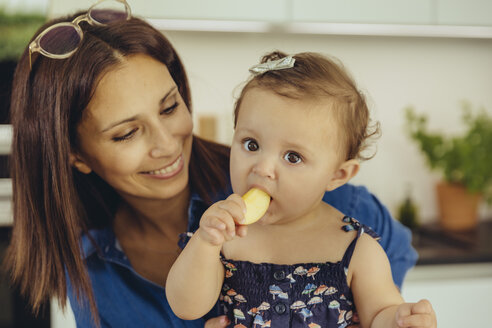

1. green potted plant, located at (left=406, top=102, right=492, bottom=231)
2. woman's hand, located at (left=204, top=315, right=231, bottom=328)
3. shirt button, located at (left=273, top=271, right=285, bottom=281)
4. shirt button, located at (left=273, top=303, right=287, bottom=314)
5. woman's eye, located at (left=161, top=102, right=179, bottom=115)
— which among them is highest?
woman's eye, located at (left=161, top=102, right=179, bottom=115)

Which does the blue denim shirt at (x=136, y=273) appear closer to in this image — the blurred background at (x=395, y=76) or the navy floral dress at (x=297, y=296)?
the navy floral dress at (x=297, y=296)

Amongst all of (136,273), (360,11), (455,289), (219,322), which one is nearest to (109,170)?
(136,273)

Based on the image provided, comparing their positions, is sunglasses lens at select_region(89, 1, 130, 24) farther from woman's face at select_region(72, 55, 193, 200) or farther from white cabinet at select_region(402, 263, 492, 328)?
white cabinet at select_region(402, 263, 492, 328)

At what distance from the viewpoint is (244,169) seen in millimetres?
606

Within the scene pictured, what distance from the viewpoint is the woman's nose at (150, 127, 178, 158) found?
80 cm

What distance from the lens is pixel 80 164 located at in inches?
36.0

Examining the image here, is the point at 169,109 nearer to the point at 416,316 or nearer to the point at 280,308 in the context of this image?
the point at 280,308

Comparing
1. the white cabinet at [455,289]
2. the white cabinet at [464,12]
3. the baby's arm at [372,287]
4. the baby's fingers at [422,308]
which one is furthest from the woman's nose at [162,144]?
the white cabinet at [455,289]

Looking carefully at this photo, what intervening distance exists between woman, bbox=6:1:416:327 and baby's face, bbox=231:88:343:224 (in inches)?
9.0

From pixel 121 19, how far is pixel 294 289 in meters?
0.54

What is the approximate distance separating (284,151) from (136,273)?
437 mm

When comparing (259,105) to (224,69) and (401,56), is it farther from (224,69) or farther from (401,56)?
(401,56)

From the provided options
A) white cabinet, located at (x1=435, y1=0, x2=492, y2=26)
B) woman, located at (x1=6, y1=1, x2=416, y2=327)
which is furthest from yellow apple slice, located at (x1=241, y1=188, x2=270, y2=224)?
white cabinet, located at (x1=435, y1=0, x2=492, y2=26)

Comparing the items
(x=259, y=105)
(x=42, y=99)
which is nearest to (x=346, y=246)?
(x=259, y=105)
